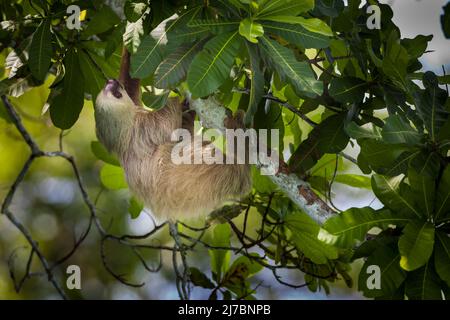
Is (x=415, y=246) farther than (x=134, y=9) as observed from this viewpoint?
No

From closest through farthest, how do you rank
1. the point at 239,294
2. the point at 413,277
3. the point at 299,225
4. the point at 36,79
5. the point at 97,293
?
the point at 413,277, the point at 36,79, the point at 299,225, the point at 239,294, the point at 97,293

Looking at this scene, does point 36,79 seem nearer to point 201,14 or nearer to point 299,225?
point 201,14

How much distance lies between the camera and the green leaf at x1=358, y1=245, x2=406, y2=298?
315 centimetres

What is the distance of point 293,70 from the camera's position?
2965 millimetres

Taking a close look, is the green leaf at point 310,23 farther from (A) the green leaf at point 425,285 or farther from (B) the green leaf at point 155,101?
(A) the green leaf at point 425,285

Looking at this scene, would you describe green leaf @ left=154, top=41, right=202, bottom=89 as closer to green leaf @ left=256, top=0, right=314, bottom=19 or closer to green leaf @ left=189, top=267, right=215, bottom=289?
green leaf @ left=256, top=0, right=314, bottom=19

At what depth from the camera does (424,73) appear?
3334mm

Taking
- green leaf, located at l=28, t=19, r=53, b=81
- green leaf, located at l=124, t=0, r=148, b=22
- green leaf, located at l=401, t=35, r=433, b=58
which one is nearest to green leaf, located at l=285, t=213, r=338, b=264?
green leaf, located at l=401, t=35, r=433, b=58

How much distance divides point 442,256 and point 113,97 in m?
2.07

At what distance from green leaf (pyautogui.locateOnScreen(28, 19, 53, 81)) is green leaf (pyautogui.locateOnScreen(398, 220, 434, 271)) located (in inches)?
79.0

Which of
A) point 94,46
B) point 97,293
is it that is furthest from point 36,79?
point 97,293

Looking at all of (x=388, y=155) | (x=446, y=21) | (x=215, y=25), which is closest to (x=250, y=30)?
(x=215, y=25)

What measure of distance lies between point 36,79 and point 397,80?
205 cm

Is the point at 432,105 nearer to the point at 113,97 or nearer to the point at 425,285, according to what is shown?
the point at 425,285
